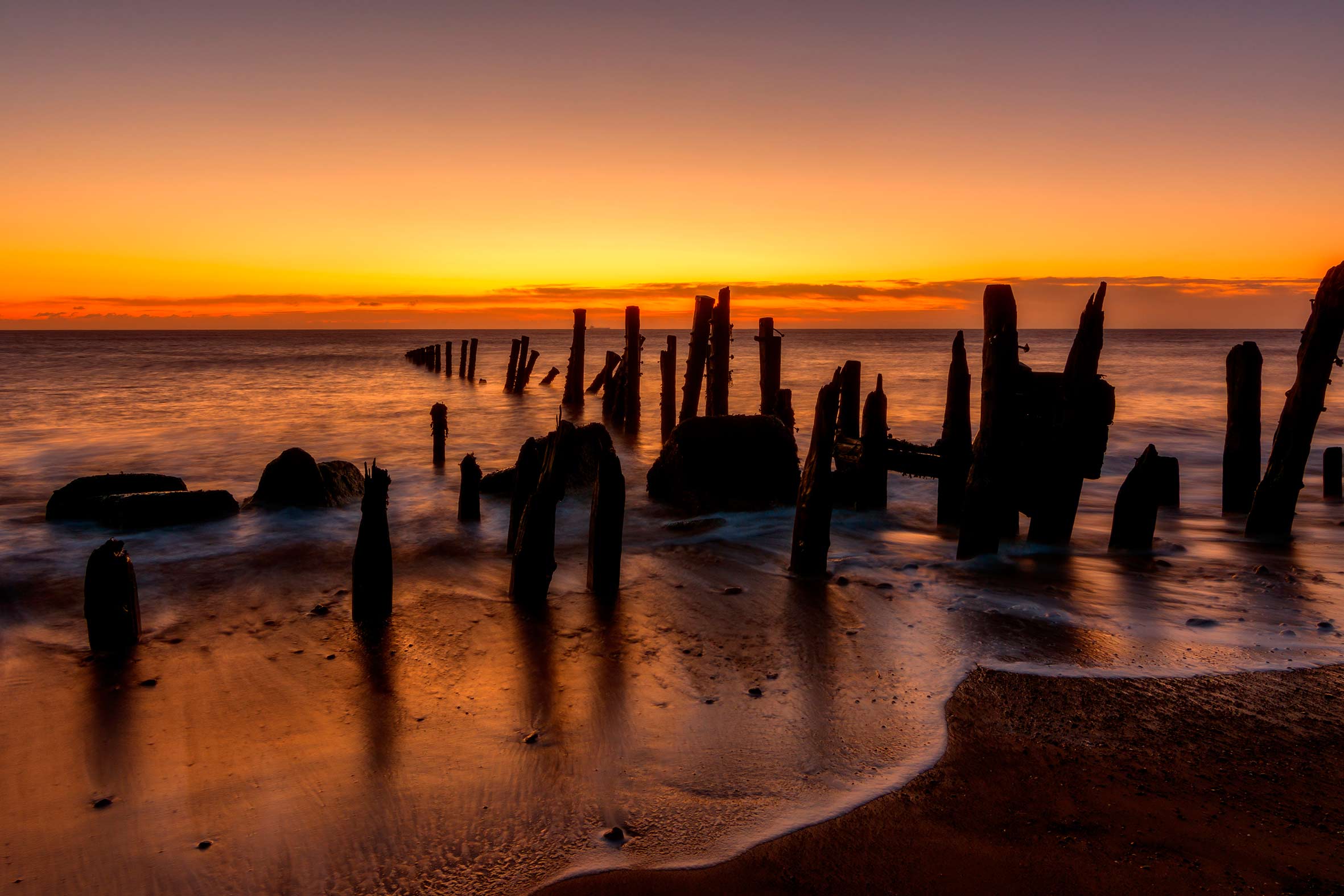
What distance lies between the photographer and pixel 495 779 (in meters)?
4.37

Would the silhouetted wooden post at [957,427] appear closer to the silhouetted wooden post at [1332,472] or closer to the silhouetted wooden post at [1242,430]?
the silhouetted wooden post at [1242,430]

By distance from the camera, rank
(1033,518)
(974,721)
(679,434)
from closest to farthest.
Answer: (974,721), (1033,518), (679,434)

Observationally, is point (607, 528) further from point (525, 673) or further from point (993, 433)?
point (993, 433)

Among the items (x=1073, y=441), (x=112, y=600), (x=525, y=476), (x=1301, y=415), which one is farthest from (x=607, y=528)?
(x=1301, y=415)

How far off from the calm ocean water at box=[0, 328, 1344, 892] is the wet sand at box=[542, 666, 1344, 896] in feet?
0.72

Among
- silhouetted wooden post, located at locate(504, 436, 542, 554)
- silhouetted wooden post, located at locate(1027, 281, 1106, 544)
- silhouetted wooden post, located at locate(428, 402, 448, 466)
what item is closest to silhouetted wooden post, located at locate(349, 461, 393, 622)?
silhouetted wooden post, located at locate(504, 436, 542, 554)

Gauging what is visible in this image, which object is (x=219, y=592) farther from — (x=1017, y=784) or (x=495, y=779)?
(x=1017, y=784)

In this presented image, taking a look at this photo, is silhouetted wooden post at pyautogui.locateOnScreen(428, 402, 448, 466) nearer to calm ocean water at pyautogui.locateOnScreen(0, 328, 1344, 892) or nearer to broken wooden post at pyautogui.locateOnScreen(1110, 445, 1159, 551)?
calm ocean water at pyautogui.locateOnScreen(0, 328, 1344, 892)

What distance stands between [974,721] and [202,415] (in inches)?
1062

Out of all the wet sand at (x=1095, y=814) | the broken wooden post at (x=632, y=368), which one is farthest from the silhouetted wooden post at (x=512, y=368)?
the wet sand at (x=1095, y=814)

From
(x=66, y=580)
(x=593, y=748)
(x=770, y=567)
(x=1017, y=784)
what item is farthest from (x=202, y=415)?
(x=1017, y=784)

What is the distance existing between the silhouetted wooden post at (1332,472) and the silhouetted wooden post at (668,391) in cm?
1229

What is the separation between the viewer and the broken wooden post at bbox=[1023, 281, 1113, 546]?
8.87 meters

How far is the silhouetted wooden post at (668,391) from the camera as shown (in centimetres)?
2003
